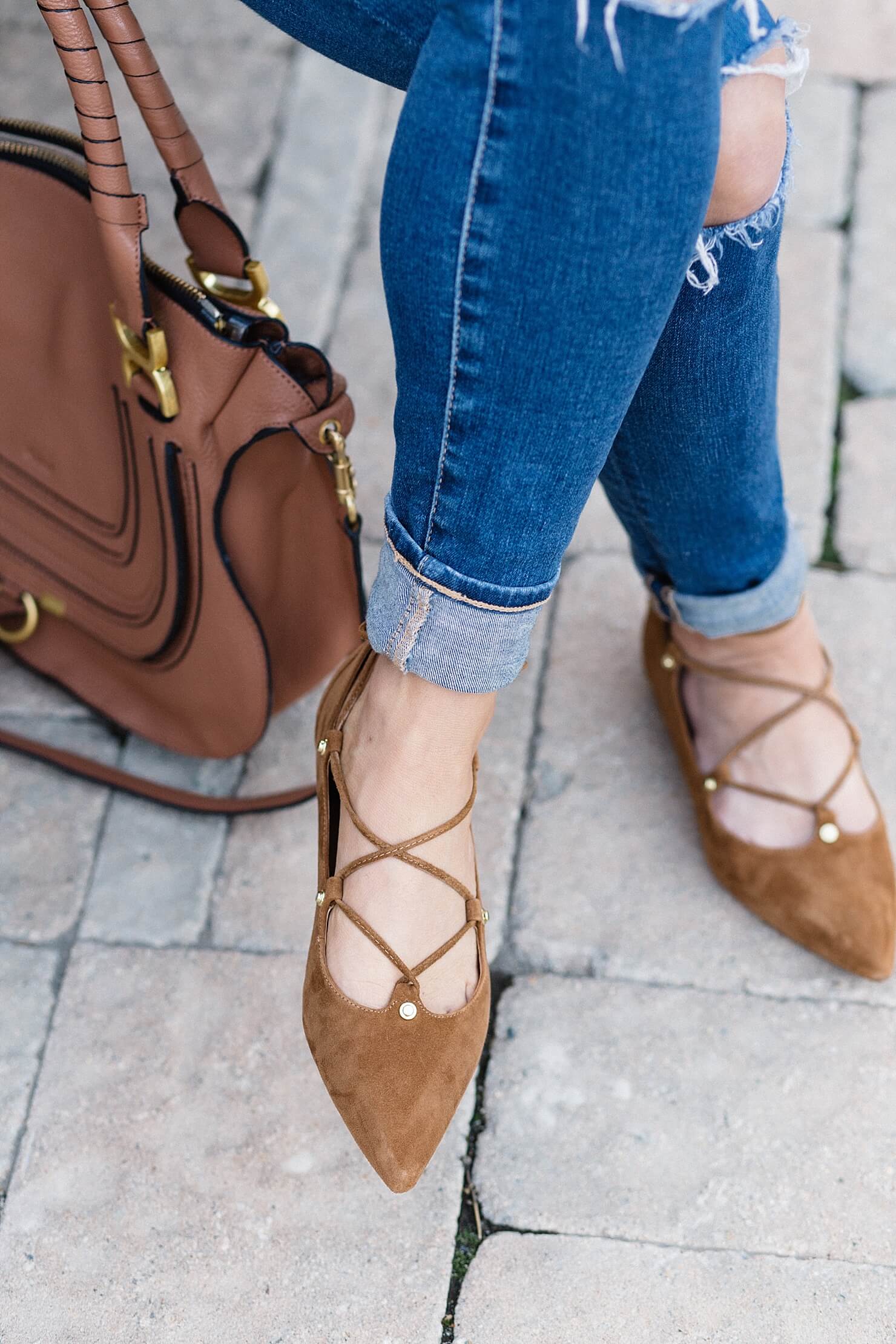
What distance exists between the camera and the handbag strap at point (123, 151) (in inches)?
33.8

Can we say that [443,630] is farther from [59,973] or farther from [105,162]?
[59,973]

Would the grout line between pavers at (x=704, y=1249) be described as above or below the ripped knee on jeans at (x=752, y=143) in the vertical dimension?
below

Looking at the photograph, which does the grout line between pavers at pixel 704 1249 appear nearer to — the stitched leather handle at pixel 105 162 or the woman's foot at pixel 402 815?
the woman's foot at pixel 402 815

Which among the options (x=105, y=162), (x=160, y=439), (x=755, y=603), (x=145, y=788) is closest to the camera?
(x=105, y=162)

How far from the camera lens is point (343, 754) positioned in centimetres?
92

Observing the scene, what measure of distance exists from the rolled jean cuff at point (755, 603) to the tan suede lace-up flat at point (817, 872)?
70 mm

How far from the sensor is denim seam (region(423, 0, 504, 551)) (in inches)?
23.8

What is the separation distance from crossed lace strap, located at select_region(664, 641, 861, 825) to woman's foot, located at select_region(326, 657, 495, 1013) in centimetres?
36

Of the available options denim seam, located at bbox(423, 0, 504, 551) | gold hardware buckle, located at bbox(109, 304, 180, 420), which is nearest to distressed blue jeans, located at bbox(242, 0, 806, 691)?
denim seam, located at bbox(423, 0, 504, 551)

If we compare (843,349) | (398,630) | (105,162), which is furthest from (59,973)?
(843,349)

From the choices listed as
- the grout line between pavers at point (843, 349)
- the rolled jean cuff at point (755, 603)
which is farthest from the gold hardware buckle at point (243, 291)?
the grout line between pavers at point (843, 349)

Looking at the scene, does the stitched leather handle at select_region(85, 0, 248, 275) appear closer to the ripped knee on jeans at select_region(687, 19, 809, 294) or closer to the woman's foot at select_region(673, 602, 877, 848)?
the ripped knee on jeans at select_region(687, 19, 809, 294)

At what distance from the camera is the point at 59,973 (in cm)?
115

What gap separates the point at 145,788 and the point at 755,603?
0.64 metres
